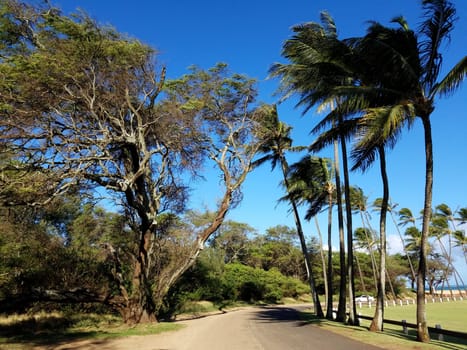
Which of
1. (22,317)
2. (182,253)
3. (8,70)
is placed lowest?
(22,317)

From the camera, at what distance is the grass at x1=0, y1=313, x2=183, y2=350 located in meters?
10.4

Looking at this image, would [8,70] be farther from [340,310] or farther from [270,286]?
[270,286]

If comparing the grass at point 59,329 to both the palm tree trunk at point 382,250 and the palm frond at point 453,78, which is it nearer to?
the palm tree trunk at point 382,250

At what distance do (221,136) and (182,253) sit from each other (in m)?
8.38

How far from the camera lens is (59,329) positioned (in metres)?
13.6

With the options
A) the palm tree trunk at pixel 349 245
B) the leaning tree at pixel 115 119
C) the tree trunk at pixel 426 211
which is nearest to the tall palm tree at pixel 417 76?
the tree trunk at pixel 426 211

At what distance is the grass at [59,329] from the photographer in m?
10.4

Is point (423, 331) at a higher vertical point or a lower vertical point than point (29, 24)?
lower

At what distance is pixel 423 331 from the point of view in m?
9.53

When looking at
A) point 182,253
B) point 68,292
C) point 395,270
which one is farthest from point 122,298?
point 395,270

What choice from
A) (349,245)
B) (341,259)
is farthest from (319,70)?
(341,259)

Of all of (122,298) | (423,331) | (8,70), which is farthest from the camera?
(122,298)

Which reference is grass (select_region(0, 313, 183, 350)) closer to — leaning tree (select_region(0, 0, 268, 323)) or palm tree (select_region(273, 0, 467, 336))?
leaning tree (select_region(0, 0, 268, 323))

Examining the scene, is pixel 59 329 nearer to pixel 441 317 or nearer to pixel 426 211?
pixel 426 211
